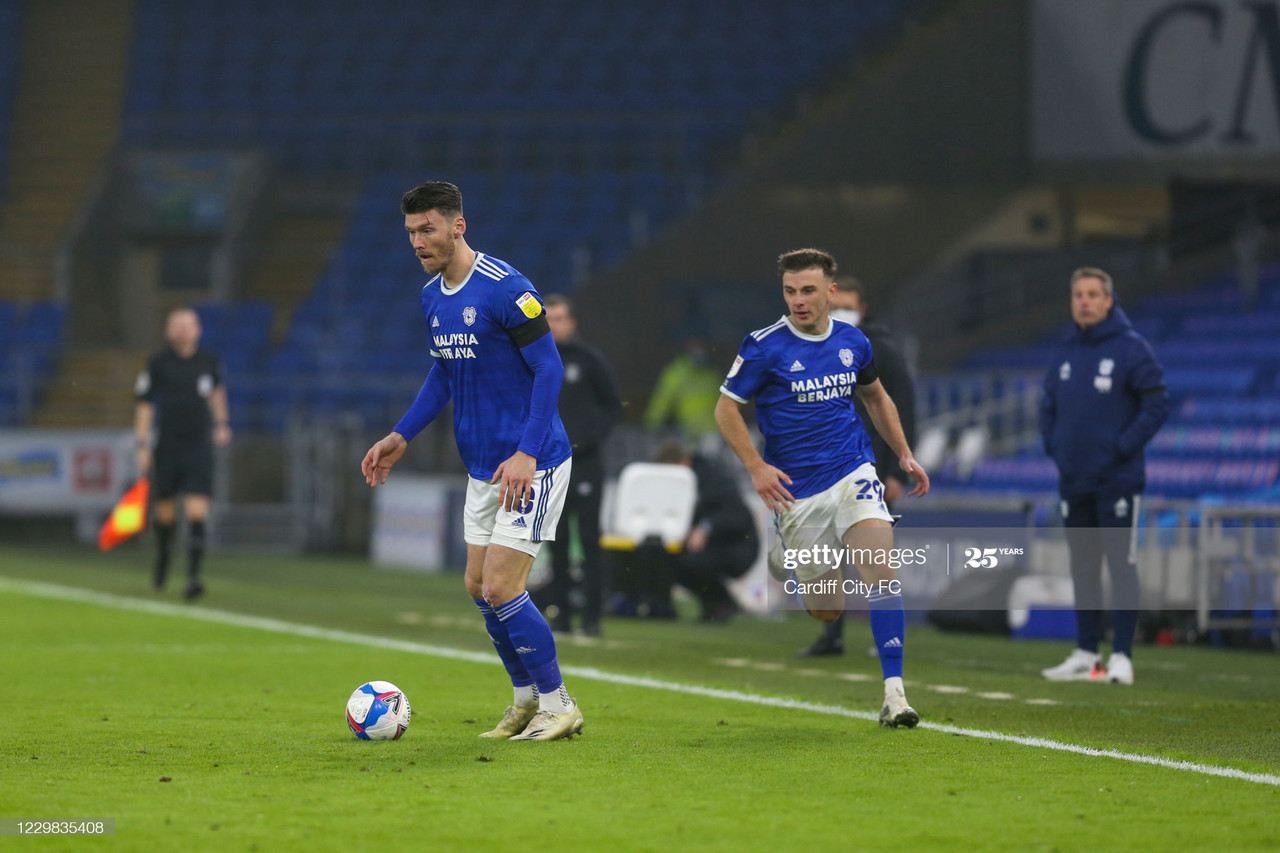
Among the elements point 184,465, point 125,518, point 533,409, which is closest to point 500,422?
point 533,409

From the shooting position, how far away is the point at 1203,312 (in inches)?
811

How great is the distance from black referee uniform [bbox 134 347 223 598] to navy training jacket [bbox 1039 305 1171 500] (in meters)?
7.32

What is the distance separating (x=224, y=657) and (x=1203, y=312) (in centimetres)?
1399

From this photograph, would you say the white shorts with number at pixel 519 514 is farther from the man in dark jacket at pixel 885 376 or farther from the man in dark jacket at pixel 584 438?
the man in dark jacket at pixel 584 438

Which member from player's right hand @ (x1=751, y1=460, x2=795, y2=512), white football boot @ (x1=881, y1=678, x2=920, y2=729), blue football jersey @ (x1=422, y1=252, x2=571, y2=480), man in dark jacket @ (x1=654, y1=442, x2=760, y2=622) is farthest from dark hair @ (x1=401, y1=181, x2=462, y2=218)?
man in dark jacket @ (x1=654, y1=442, x2=760, y2=622)

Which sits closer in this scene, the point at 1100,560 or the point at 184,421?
the point at 1100,560

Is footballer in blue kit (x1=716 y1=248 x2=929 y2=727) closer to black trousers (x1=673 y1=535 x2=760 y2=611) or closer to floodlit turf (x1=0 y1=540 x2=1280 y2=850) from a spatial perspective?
floodlit turf (x1=0 y1=540 x2=1280 y2=850)

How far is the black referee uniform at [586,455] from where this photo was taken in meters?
11.5

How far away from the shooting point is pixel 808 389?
740cm

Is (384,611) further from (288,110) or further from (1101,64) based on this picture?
(288,110)

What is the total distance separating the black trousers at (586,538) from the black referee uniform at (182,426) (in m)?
3.84

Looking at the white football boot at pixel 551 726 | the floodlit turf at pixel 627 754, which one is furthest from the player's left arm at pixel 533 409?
the floodlit turf at pixel 627 754

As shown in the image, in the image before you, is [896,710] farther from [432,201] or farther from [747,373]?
[432,201]

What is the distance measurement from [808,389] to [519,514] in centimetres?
148
